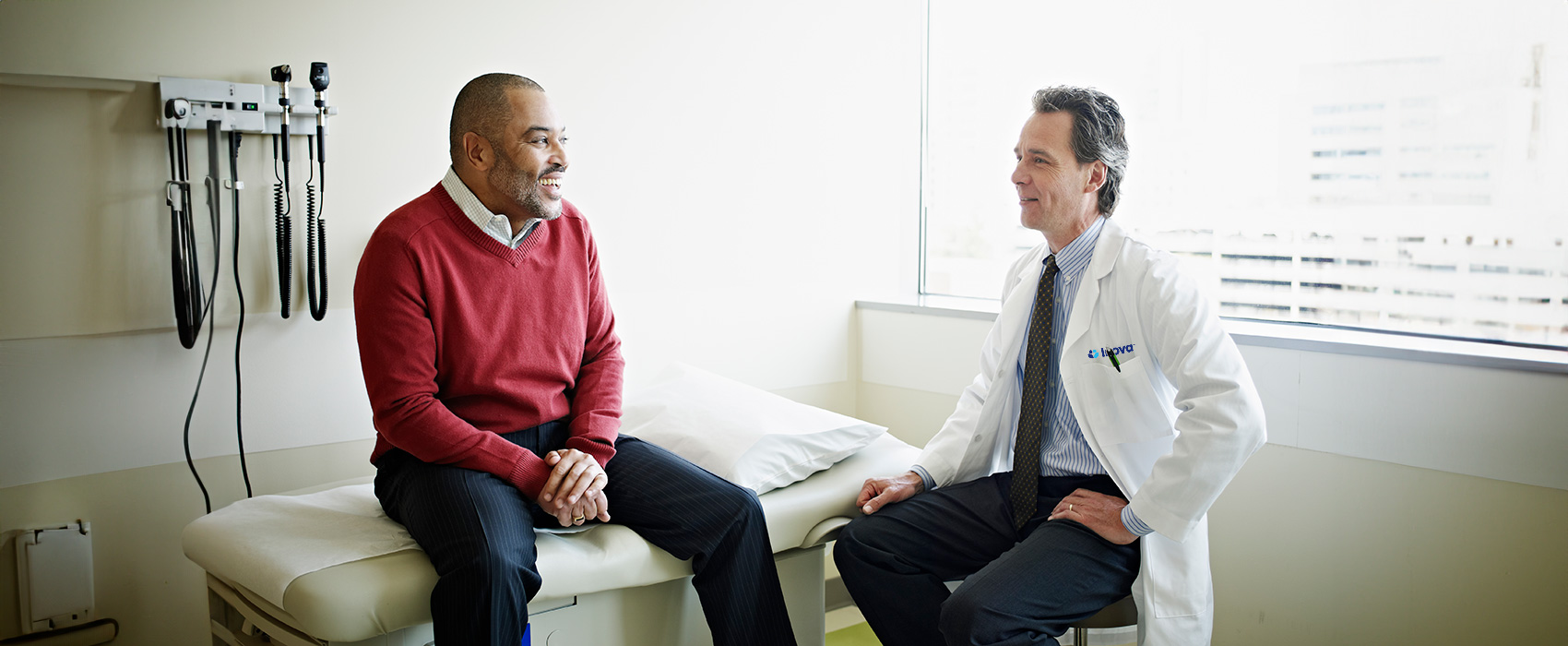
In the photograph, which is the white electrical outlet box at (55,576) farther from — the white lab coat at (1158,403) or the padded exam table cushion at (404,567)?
the white lab coat at (1158,403)

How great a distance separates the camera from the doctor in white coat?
1606 mm

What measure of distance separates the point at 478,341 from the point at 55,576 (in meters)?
1.01

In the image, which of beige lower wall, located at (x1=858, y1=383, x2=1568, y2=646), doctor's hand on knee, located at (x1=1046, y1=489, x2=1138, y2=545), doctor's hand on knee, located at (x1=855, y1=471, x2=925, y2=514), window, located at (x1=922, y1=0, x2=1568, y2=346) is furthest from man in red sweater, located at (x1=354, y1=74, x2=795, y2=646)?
window, located at (x1=922, y1=0, x2=1568, y2=346)

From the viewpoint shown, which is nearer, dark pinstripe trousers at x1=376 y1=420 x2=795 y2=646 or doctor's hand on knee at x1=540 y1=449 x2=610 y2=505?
dark pinstripe trousers at x1=376 y1=420 x2=795 y2=646

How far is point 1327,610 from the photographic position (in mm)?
2123

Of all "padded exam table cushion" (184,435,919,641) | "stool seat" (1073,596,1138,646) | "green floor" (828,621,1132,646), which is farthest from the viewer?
"green floor" (828,621,1132,646)

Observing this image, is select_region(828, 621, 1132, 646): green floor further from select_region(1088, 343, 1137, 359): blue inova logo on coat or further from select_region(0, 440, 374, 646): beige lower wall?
select_region(0, 440, 374, 646): beige lower wall

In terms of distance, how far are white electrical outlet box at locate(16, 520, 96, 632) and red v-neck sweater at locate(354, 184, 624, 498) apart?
67 centimetres

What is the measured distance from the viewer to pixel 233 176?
6.72 feet

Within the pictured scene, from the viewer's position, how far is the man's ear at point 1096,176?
1878 millimetres

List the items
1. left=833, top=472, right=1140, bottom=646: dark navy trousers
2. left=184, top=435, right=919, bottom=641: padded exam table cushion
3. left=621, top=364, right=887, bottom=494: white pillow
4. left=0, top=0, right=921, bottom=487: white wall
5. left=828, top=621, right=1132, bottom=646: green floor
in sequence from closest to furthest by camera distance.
Result: left=184, top=435, right=919, bottom=641: padded exam table cushion < left=833, top=472, right=1140, bottom=646: dark navy trousers < left=0, top=0, right=921, bottom=487: white wall < left=621, top=364, right=887, bottom=494: white pillow < left=828, top=621, right=1132, bottom=646: green floor

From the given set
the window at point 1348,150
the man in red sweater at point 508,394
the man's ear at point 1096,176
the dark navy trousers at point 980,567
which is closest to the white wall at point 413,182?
the man in red sweater at point 508,394

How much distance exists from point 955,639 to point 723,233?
5.26 ft

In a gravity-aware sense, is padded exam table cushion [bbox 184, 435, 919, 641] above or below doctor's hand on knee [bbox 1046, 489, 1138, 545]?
below
